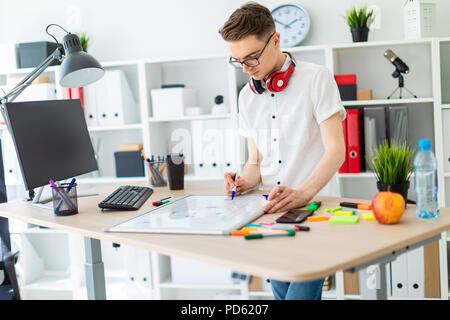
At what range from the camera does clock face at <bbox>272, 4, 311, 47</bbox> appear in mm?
3100

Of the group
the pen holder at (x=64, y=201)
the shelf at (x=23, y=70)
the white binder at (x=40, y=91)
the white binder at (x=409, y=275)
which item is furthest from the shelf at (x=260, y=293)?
the shelf at (x=23, y=70)

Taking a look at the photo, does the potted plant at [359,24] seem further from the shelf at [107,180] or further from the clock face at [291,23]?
the shelf at [107,180]

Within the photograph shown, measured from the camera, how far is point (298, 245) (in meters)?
1.19

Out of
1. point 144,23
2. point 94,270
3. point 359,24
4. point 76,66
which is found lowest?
point 94,270

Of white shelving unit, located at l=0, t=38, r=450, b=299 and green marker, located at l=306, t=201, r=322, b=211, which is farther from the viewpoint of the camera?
white shelving unit, located at l=0, t=38, r=450, b=299

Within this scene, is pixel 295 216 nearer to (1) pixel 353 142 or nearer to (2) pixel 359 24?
(1) pixel 353 142

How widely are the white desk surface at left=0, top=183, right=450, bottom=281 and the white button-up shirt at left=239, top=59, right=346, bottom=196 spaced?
45cm

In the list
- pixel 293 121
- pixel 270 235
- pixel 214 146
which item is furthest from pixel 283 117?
pixel 214 146

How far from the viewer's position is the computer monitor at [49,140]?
186 cm

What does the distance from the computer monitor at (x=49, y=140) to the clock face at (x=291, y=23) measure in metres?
1.46

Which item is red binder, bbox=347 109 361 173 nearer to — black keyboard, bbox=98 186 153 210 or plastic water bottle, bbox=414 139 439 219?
black keyboard, bbox=98 186 153 210

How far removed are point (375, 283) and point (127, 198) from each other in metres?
0.96

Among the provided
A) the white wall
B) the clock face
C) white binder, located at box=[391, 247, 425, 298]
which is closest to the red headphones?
the clock face
